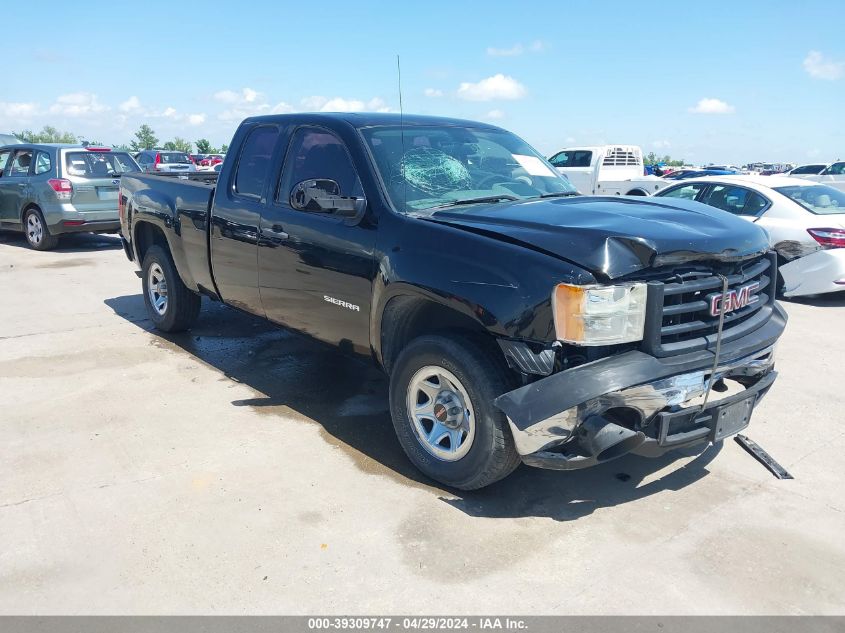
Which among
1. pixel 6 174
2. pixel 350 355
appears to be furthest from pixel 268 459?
pixel 6 174

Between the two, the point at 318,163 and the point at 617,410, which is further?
the point at 318,163

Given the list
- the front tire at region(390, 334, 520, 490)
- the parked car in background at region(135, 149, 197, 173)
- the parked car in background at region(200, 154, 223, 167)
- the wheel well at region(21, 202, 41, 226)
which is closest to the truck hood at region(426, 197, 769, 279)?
the front tire at region(390, 334, 520, 490)

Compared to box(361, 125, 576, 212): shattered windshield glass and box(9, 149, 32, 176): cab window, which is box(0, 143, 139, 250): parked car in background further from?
box(361, 125, 576, 212): shattered windshield glass

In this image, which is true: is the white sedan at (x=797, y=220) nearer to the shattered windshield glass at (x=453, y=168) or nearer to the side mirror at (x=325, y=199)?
the shattered windshield glass at (x=453, y=168)

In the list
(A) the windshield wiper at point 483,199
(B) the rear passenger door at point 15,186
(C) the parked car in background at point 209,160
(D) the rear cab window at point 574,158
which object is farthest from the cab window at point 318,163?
(C) the parked car in background at point 209,160

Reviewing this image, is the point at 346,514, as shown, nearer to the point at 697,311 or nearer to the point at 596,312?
the point at 596,312

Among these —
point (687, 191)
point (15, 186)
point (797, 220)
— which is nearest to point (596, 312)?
point (797, 220)

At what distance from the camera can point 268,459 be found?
4.26 m

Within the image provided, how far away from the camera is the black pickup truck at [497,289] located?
319 cm

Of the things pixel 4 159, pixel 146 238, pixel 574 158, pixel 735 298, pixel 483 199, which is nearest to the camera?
pixel 735 298

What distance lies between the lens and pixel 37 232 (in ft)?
40.2

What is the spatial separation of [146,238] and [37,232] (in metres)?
6.53

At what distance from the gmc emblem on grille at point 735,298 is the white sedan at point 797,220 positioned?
457 centimetres
